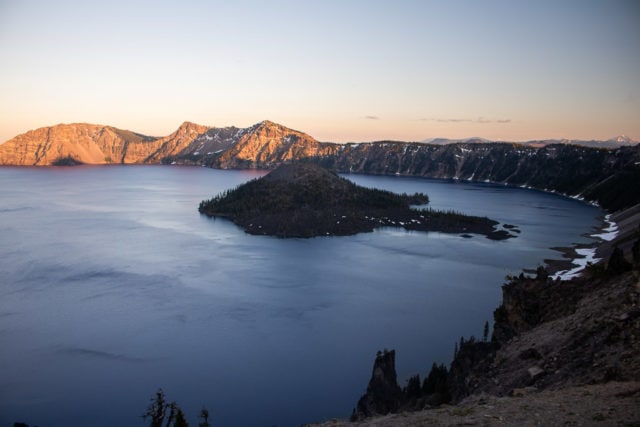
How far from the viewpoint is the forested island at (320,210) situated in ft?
420

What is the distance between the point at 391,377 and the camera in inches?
1592

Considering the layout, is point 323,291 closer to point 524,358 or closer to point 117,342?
point 117,342

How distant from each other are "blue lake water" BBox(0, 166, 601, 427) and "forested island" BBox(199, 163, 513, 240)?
887 centimetres

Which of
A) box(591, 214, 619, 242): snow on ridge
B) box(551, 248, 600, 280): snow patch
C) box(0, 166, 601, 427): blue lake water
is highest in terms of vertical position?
box(591, 214, 619, 242): snow on ridge

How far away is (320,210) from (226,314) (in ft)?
272

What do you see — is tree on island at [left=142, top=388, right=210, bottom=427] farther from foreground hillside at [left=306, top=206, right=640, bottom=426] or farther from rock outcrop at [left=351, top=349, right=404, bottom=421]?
rock outcrop at [left=351, top=349, right=404, bottom=421]

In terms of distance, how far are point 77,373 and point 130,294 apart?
24.9m

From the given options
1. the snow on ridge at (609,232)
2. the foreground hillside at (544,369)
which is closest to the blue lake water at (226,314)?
the snow on ridge at (609,232)

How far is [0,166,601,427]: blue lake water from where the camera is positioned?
146 feet

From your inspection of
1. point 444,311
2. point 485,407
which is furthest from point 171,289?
→ point 485,407

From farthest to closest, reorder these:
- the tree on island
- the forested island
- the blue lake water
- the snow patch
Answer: the forested island → the snow patch → the blue lake water → the tree on island

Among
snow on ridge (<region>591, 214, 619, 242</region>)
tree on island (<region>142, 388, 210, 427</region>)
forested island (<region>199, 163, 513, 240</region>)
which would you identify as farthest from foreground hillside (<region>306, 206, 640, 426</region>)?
forested island (<region>199, 163, 513, 240</region>)

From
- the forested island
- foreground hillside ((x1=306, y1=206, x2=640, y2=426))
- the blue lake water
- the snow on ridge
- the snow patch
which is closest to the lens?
foreground hillside ((x1=306, y1=206, x2=640, y2=426))

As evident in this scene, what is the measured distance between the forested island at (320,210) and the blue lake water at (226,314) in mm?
8874
